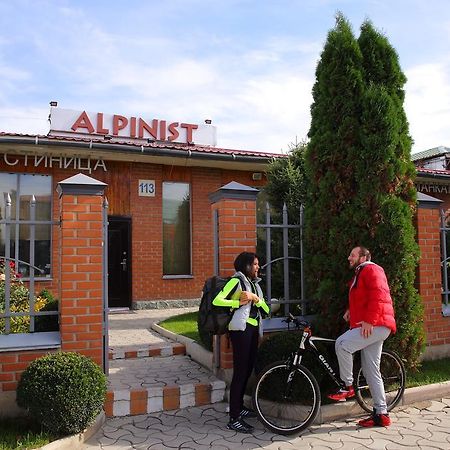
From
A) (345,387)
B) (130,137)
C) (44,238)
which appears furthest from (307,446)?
(130,137)

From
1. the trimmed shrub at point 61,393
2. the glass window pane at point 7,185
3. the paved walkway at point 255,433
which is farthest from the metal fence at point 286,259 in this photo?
the glass window pane at point 7,185

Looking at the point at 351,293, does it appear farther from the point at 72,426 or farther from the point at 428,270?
the point at 72,426

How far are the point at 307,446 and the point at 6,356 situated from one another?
2.85 meters

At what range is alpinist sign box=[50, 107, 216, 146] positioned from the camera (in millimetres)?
16109

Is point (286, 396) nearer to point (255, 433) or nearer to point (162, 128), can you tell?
point (255, 433)

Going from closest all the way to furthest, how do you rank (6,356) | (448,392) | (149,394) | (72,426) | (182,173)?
1. (72,426)
2. (6,356)
3. (149,394)
4. (448,392)
5. (182,173)

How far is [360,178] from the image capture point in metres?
5.14

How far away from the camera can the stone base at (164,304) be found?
11062 mm

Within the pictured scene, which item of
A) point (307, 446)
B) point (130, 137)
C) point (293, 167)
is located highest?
point (130, 137)

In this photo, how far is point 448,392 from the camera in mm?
5355

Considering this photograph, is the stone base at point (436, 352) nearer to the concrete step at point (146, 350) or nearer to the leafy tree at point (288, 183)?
the leafy tree at point (288, 183)

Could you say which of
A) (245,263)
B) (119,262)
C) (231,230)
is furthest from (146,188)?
(245,263)

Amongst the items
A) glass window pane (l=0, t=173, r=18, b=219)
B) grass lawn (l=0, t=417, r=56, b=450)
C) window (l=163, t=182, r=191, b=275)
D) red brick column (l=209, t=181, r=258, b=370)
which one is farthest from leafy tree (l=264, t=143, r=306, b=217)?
glass window pane (l=0, t=173, r=18, b=219)

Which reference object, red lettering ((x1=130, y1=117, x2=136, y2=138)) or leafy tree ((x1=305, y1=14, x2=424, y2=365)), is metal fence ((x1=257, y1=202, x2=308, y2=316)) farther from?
red lettering ((x1=130, y1=117, x2=136, y2=138))
